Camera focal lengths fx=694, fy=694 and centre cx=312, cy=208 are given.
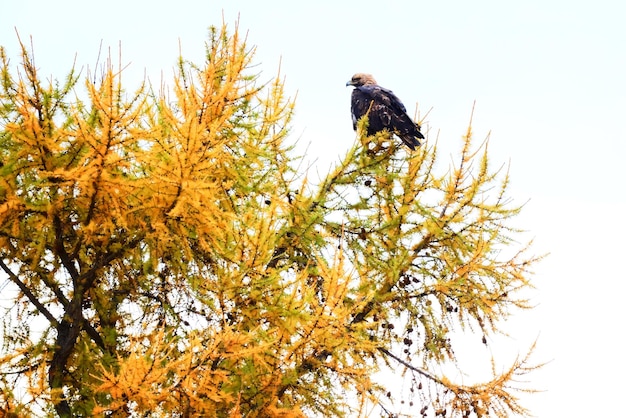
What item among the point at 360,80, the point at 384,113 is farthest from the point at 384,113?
the point at 360,80

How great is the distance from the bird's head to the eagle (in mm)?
288

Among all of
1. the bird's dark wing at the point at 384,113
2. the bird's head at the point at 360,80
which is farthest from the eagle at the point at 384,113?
the bird's head at the point at 360,80

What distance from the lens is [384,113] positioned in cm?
769

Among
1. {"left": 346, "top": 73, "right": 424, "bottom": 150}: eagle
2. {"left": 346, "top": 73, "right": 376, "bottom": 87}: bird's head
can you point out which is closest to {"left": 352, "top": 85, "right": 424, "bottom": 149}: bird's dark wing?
{"left": 346, "top": 73, "right": 424, "bottom": 150}: eagle

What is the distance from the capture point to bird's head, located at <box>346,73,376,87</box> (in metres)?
9.21

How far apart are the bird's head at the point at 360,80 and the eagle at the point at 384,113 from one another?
29cm

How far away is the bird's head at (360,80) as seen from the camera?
9.21 m

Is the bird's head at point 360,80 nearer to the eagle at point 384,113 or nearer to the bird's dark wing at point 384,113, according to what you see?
the eagle at point 384,113

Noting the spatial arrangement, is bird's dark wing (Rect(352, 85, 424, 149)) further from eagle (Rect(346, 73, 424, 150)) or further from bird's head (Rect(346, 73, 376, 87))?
bird's head (Rect(346, 73, 376, 87))

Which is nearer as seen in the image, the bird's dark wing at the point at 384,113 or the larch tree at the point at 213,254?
the larch tree at the point at 213,254

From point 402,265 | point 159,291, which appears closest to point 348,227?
point 402,265

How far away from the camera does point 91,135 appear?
4082 mm

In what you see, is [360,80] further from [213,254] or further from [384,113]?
[213,254]

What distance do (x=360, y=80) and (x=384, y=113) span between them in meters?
1.71
